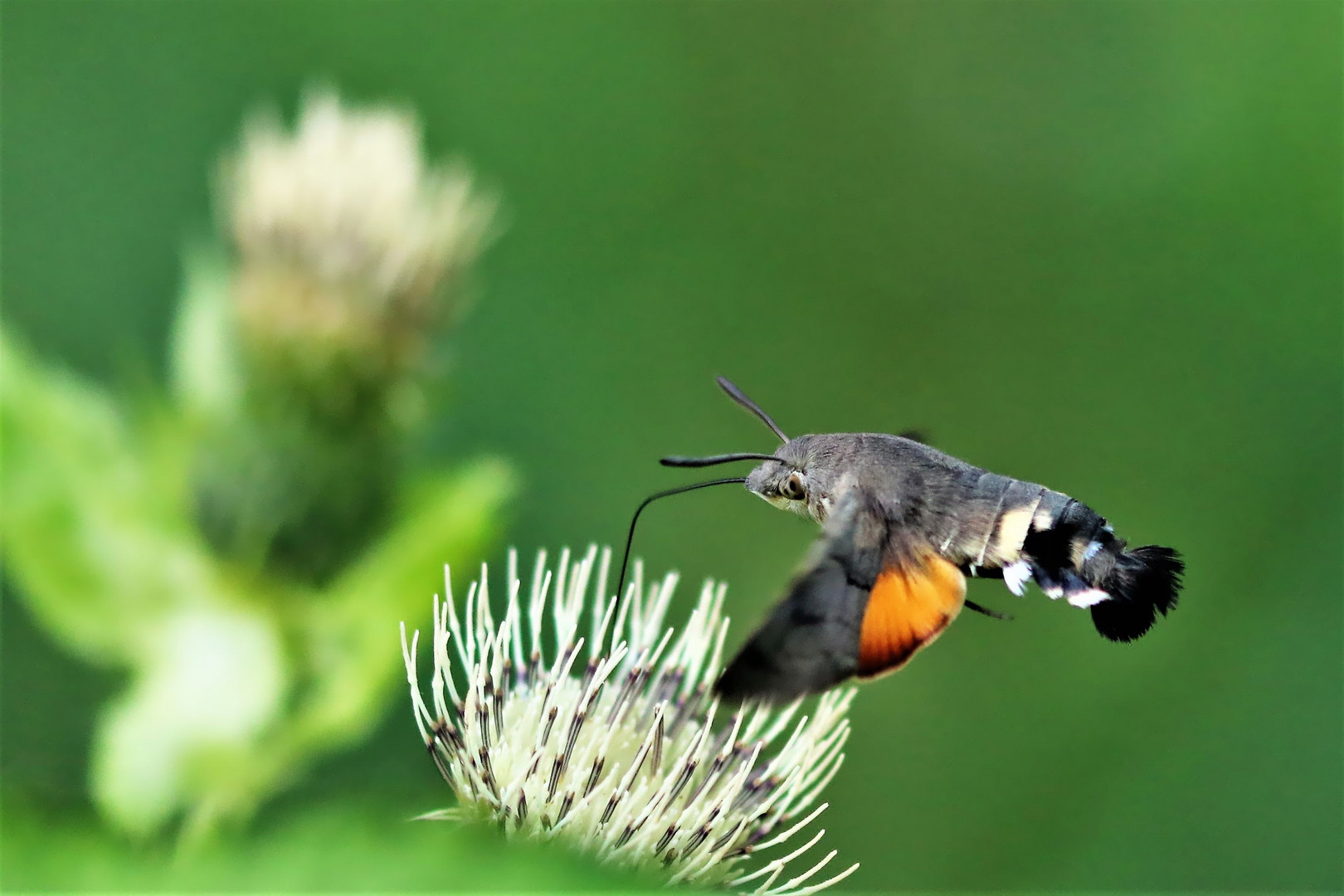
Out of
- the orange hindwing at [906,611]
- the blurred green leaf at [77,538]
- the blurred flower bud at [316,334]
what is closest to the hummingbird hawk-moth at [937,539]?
the orange hindwing at [906,611]

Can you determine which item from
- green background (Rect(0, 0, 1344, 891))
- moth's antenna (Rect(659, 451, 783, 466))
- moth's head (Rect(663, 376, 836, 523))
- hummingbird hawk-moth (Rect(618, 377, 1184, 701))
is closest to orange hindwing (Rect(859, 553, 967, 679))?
hummingbird hawk-moth (Rect(618, 377, 1184, 701))

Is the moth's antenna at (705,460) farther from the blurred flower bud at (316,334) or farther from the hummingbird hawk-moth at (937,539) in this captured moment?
the blurred flower bud at (316,334)

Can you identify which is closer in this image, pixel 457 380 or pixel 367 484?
pixel 367 484

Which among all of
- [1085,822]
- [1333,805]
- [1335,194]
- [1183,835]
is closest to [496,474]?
[1085,822]

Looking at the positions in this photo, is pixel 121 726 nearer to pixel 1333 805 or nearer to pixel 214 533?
pixel 214 533

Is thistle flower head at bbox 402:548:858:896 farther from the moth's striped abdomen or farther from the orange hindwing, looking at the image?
the moth's striped abdomen

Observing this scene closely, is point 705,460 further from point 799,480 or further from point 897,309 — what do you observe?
point 897,309
